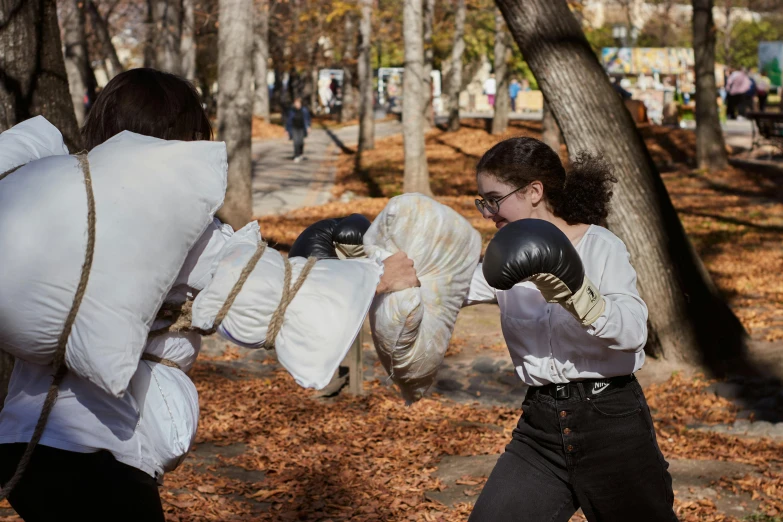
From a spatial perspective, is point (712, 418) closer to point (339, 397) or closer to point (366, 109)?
point (339, 397)

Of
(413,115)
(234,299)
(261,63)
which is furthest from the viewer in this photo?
(261,63)

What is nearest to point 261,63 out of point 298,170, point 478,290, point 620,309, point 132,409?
point 298,170

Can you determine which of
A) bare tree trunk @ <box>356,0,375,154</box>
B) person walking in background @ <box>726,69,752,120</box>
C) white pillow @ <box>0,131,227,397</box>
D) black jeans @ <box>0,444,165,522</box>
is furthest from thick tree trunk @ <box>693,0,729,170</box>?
black jeans @ <box>0,444,165,522</box>

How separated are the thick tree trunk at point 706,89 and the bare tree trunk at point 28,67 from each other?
1550cm

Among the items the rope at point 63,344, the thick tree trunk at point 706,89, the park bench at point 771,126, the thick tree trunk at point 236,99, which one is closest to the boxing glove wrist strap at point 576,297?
the rope at point 63,344

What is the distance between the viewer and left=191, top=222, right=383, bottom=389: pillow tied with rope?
2.23 meters

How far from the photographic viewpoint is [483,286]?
3.25 meters

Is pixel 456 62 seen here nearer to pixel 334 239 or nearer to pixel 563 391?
pixel 334 239

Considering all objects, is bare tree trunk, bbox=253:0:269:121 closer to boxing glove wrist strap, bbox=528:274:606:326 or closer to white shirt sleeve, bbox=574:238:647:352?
white shirt sleeve, bbox=574:238:647:352

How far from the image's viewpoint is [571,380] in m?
3.02

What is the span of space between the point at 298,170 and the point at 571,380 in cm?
2292

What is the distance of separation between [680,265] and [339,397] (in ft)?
9.59

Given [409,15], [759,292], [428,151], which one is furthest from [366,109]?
[759,292]

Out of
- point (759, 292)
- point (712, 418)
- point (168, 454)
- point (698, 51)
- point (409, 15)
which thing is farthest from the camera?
point (698, 51)
